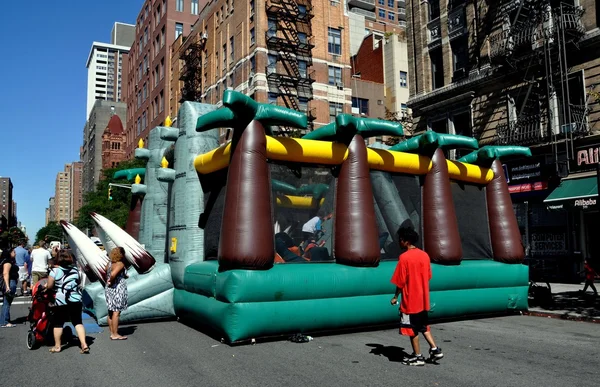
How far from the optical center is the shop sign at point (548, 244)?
19.5 meters

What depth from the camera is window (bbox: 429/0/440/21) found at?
2519cm

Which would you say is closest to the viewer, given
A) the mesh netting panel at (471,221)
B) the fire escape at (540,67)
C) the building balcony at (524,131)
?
the mesh netting panel at (471,221)

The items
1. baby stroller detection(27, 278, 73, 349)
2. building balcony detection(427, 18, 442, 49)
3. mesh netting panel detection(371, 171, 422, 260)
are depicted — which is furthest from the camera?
building balcony detection(427, 18, 442, 49)

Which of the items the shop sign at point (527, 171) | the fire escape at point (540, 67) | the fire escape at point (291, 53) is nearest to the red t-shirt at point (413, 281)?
the fire escape at point (540, 67)


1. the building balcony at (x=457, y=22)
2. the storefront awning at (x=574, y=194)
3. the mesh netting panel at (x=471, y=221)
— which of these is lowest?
the mesh netting panel at (x=471, y=221)

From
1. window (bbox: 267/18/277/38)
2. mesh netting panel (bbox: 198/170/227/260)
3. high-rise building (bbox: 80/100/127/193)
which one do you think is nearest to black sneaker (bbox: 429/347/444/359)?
mesh netting panel (bbox: 198/170/227/260)

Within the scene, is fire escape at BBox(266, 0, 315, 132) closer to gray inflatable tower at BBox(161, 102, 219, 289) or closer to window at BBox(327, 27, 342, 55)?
window at BBox(327, 27, 342, 55)

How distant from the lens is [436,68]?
25.2 meters

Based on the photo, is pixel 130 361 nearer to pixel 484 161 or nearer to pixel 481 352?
pixel 481 352

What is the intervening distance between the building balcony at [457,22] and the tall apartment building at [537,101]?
0.05 meters

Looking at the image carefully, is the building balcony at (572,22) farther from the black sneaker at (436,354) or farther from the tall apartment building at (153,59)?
the tall apartment building at (153,59)

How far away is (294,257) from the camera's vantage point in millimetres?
8656

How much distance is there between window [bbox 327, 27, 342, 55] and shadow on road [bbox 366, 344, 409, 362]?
3712 centimetres

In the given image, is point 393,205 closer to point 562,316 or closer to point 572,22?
point 562,316
